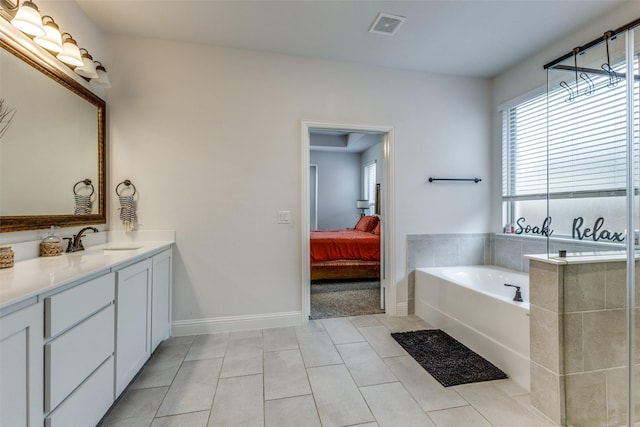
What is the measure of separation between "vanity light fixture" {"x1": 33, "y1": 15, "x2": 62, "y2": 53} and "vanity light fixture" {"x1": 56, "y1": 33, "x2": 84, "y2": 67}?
77 mm

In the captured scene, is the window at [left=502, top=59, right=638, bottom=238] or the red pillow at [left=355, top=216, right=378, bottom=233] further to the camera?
the red pillow at [left=355, top=216, right=378, bottom=233]

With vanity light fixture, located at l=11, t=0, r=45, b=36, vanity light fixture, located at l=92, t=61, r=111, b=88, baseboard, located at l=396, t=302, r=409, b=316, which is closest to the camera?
vanity light fixture, located at l=11, t=0, r=45, b=36

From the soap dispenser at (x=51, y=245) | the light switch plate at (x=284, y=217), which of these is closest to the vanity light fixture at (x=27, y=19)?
the soap dispenser at (x=51, y=245)

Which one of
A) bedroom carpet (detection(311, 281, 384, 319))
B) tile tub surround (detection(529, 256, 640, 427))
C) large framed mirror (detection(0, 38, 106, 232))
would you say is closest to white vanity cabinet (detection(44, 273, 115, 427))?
large framed mirror (detection(0, 38, 106, 232))

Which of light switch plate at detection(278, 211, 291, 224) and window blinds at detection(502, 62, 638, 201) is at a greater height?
window blinds at detection(502, 62, 638, 201)

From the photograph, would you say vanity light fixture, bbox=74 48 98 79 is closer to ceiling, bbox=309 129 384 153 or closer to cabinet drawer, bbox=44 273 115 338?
cabinet drawer, bbox=44 273 115 338

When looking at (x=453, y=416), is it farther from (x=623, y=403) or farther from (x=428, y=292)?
(x=428, y=292)

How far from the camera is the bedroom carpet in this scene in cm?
313

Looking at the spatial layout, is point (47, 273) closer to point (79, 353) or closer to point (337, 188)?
point (79, 353)

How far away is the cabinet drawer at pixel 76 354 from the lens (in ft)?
3.62

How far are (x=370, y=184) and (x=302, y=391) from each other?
5.66 meters

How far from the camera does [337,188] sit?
7250mm

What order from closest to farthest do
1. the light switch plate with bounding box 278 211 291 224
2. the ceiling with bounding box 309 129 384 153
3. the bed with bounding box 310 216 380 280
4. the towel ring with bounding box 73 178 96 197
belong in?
the towel ring with bounding box 73 178 96 197
the light switch plate with bounding box 278 211 291 224
the bed with bounding box 310 216 380 280
the ceiling with bounding box 309 129 384 153

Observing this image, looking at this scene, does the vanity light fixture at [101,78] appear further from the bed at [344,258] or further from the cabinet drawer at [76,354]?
the bed at [344,258]
